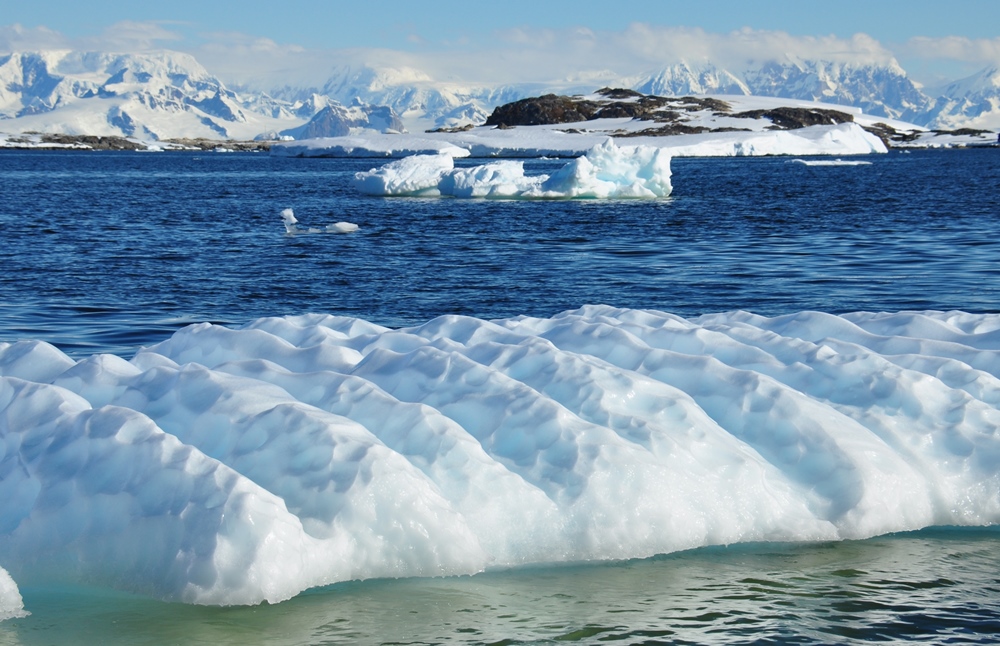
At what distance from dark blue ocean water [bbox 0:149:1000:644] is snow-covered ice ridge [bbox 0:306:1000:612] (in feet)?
0.58

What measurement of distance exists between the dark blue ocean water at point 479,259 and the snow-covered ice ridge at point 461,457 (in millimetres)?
6466

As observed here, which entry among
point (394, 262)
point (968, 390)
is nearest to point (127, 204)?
point (394, 262)

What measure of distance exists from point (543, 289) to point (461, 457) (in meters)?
12.6

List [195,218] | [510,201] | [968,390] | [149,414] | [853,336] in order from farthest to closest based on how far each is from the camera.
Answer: [510,201], [195,218], [853,336], [968,390], [149,414]

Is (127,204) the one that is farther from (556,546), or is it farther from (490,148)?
(490,148)

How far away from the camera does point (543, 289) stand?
1800cm

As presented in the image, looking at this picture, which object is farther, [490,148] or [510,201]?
[490,148]

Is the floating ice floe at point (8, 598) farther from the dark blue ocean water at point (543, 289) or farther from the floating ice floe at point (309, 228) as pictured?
the floating ice floe at point (309, 228)

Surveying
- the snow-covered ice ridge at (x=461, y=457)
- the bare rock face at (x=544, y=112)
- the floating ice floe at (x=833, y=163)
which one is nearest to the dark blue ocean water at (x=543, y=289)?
the snow-covered ice ridge at (x=461, y=457)

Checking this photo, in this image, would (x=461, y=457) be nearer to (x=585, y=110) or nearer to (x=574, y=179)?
(x=574, y=179)

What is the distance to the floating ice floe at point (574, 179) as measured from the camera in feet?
127

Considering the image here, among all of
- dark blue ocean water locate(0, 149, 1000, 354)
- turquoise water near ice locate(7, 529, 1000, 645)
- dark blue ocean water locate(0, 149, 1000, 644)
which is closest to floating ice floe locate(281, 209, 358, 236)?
dark blue ocean water locate(0, 149, 1000, 354)

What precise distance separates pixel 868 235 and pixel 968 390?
21226mm

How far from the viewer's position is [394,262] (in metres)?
21.9
